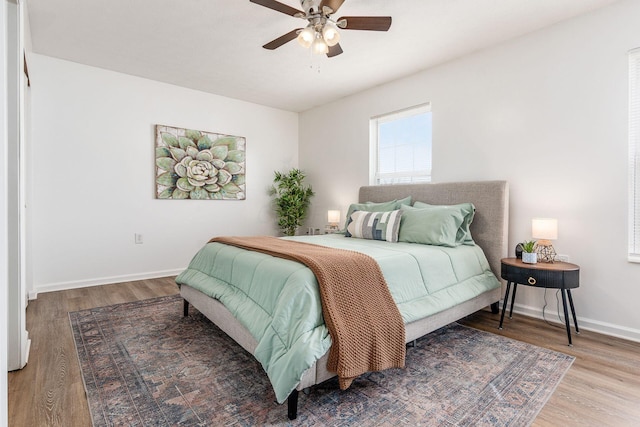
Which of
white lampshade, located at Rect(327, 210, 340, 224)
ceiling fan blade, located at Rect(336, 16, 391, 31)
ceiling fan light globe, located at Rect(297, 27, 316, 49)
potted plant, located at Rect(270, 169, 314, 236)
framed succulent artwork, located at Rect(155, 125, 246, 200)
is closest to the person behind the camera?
ceiling fan blade, located at Rect(336, 16, 391, 31)

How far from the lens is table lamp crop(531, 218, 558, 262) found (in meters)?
2.66

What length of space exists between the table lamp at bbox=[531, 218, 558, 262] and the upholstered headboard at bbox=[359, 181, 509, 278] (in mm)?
335

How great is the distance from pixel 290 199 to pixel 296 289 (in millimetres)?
3692

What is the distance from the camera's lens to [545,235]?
8.77 feet

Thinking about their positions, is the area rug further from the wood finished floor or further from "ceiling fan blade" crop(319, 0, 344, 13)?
"ceiling fan blade" crop(319, 0, 344, 13)

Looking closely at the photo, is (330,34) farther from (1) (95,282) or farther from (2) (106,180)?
(1) (95,282)

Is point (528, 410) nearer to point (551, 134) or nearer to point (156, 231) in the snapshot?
point (551, 134)

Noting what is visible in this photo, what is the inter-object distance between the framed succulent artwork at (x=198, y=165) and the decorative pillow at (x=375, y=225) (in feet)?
7.40

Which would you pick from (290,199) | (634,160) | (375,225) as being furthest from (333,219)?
(634,160)

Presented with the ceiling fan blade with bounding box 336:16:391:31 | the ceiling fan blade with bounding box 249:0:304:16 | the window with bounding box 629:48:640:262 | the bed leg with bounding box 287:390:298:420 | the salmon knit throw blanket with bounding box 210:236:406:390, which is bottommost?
the bed leg with bounding box 287:390:298:420

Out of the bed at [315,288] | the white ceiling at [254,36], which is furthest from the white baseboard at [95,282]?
the white ceiling at [254,36]

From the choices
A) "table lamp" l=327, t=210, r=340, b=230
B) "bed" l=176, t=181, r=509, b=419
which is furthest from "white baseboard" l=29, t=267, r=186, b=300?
"table lamp" l=327, t=210, r=340, b=230

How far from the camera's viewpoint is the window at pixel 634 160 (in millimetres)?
2500

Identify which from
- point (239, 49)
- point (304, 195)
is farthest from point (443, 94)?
point (304, 195)
